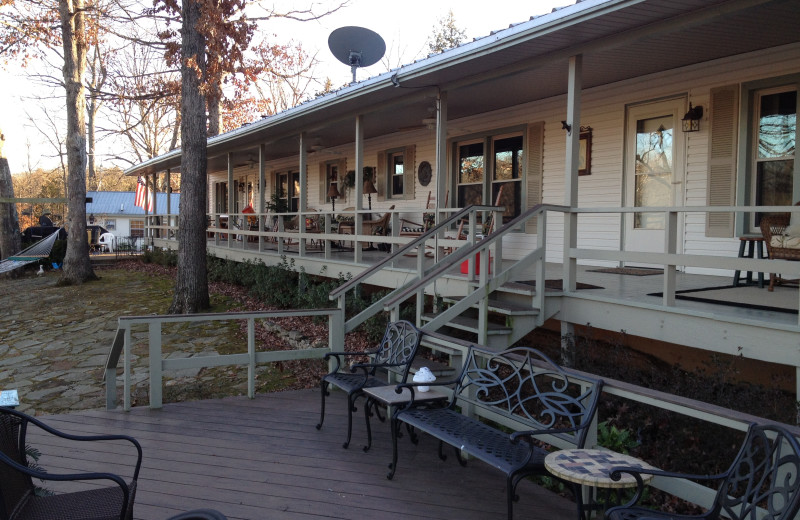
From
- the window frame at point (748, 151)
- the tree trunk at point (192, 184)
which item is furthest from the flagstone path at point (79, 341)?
the window frame at point (748, 151)

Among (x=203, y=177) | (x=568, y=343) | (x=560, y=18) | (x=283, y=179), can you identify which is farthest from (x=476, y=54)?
(x=283, y=179)

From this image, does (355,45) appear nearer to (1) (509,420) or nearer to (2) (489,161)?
(2) (489,161)

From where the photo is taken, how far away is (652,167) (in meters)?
8.29

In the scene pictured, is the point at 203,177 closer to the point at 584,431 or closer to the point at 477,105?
the point at 477,105

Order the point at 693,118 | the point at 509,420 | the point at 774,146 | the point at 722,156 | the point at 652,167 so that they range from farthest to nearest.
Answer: the point at 652,167, the point at 693,118, the point at 722,156, the point at 774,146, the point at 509,420

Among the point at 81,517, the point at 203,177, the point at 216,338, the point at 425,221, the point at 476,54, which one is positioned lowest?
the point at 216,338

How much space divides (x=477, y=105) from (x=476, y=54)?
133 inches

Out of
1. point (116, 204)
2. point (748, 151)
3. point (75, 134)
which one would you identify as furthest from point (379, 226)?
point (116, 204)

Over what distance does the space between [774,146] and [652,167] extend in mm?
1568

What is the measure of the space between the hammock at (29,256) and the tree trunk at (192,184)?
848cm

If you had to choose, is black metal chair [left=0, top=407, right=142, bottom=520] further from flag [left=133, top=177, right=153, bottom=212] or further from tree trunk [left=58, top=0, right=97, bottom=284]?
flag [left=133, top=177, right=153, bottom=212]

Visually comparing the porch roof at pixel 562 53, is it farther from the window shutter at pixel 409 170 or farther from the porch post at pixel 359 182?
the window shutter at pixel 409 170

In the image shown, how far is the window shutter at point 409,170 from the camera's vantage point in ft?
42.0

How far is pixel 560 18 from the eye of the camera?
18.1ft
